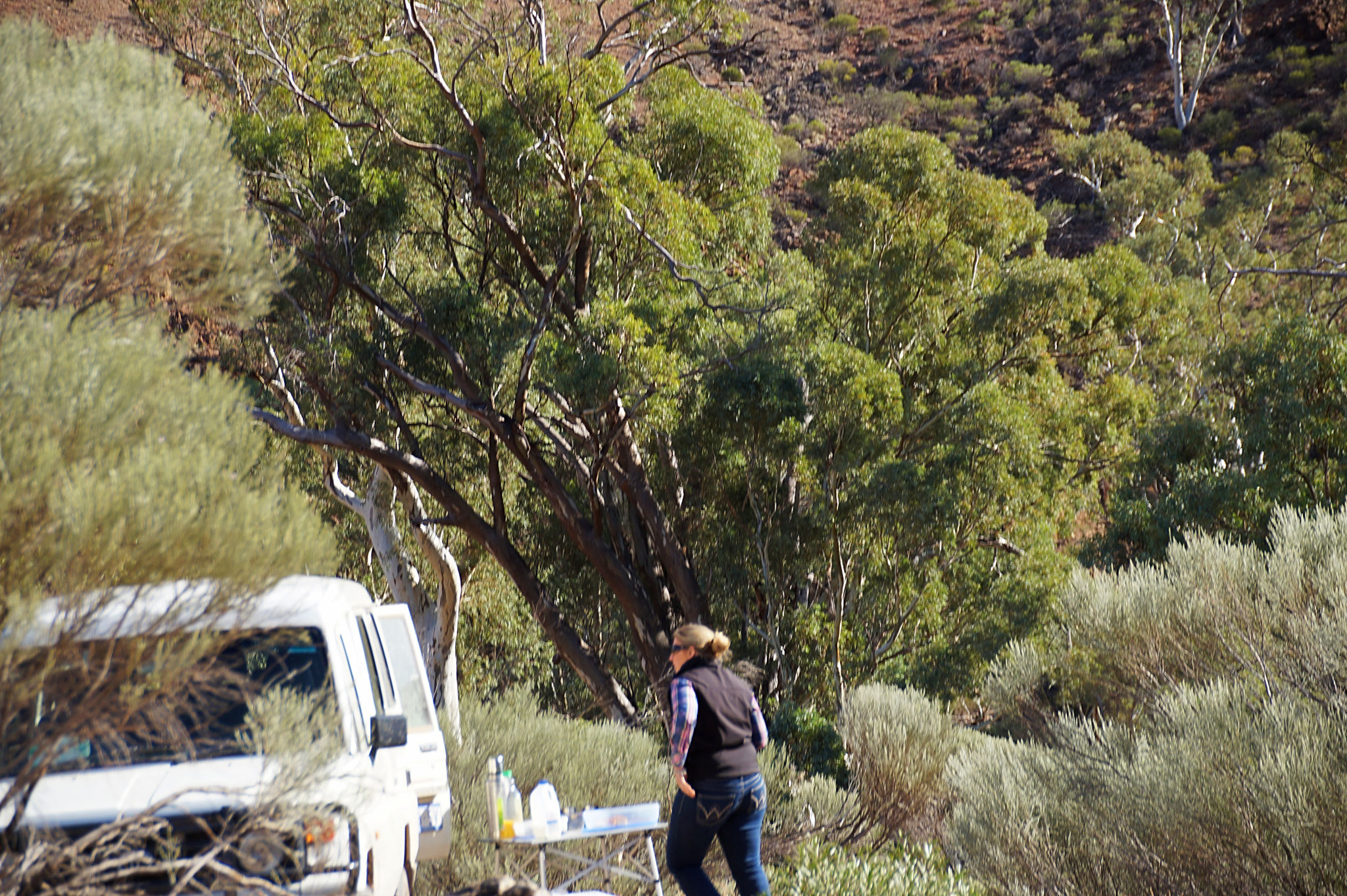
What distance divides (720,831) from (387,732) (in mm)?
1627

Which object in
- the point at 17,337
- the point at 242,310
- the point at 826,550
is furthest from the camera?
the point at 826,550

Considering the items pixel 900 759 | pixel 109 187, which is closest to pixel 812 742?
pixel 900 759

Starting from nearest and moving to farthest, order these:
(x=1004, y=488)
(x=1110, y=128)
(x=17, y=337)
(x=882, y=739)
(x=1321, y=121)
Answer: (x=17, y=337) → (x=882, y=739) → (x=1004, y=488) → (x=1321, y=121) → (x=1110, y=128)

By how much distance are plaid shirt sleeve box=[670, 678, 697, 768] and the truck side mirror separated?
46.1 inches

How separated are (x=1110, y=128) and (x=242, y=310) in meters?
43.0

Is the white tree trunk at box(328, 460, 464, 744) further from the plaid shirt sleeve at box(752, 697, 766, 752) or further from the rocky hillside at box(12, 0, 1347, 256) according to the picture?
the rocky hillside at box(12, 0, 1347, 256)

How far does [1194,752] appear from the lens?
4859 millimetres

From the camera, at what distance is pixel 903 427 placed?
13.5 meters

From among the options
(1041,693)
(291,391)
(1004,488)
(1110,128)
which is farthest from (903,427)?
(1110,128)

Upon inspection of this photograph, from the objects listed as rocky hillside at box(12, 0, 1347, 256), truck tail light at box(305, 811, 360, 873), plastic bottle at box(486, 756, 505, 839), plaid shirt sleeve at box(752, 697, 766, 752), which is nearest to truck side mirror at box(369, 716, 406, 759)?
truck tail light at box(305, 811, 360, 873)

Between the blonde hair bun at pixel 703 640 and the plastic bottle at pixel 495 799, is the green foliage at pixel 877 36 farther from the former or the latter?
the plastic bottle at pixel 495 799

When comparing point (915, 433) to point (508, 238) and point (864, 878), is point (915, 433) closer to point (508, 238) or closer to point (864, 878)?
point (508, 238)

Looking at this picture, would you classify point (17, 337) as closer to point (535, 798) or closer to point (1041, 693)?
point (535, 798)

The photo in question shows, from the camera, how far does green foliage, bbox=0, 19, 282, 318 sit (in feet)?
11.5
